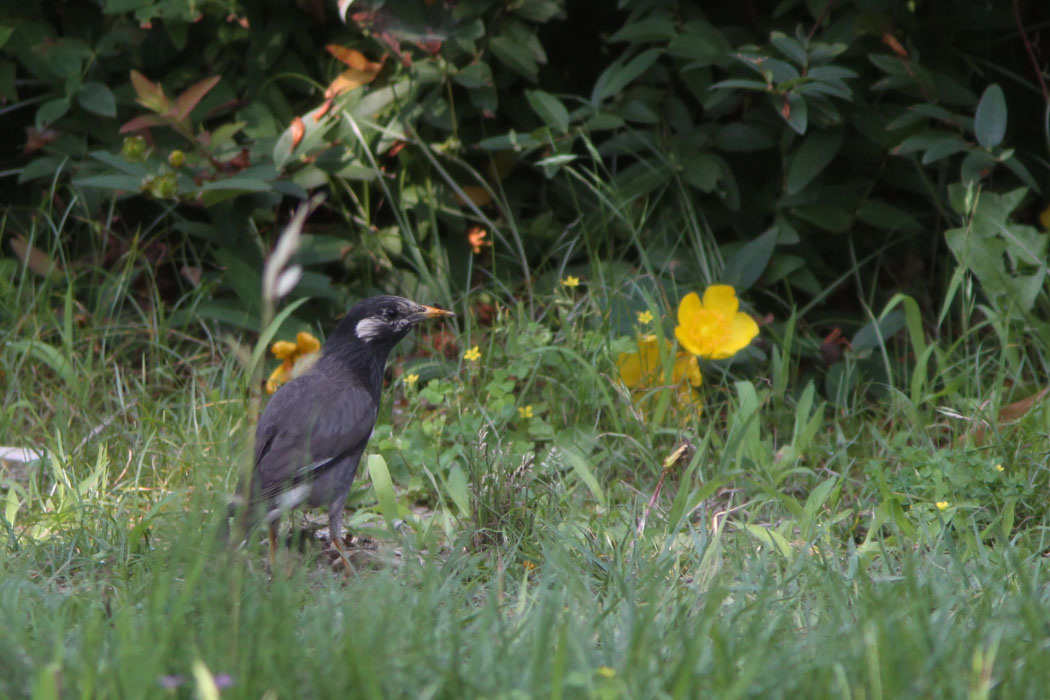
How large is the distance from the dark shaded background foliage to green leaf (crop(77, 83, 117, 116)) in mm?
13

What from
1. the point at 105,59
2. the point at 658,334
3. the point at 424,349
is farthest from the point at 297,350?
the point at 105,59

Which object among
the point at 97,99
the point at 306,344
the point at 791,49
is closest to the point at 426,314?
the point at 306,344

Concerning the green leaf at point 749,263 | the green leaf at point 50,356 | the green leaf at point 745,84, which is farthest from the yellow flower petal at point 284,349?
the green leaf at point 745,84

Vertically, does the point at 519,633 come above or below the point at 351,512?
above

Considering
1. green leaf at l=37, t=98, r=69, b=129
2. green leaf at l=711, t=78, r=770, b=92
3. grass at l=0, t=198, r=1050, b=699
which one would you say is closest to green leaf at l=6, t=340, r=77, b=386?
grass at l=0, t=198, r=1050, b=699

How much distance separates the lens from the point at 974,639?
2.25 metres

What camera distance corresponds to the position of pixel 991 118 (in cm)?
430

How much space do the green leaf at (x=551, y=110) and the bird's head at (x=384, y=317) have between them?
37.3 inches

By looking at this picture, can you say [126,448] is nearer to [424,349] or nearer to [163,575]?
[424,349]

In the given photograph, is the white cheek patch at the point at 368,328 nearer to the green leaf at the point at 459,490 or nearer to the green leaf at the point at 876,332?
the green leaf at the point at 459,490

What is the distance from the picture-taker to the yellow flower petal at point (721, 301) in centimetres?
417

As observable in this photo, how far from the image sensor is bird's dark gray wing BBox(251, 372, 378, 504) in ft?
11.5

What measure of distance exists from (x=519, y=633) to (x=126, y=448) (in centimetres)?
226

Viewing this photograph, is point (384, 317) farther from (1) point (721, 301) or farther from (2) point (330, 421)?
(1) point (721, 301)
